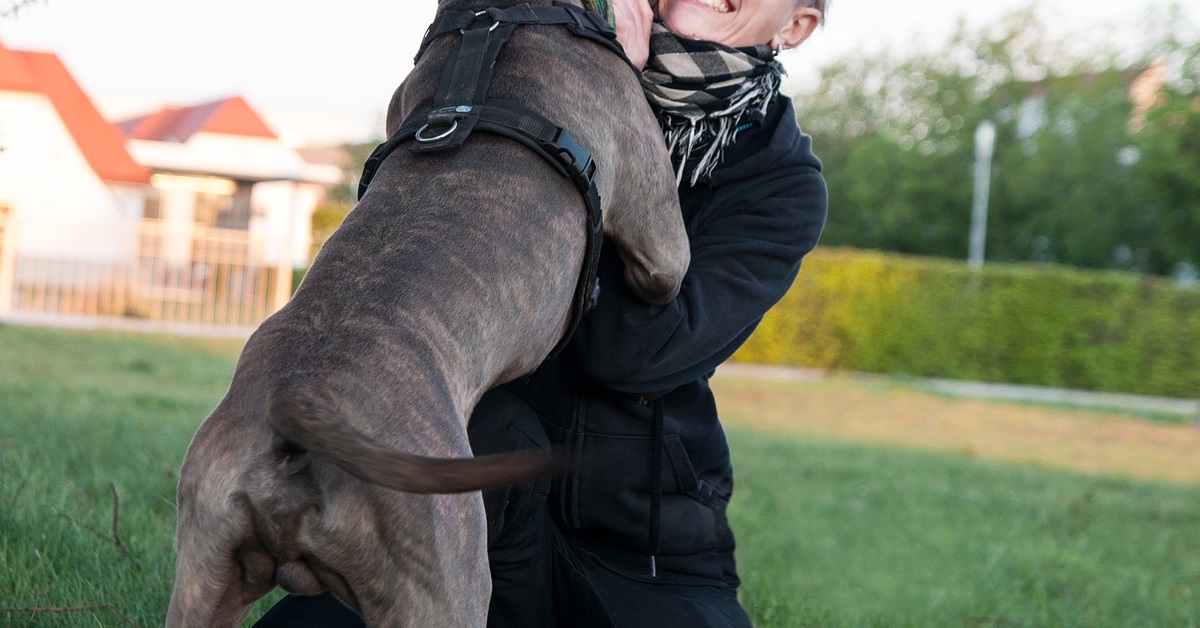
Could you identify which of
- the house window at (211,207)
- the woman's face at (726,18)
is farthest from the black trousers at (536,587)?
the house window at (211,207)

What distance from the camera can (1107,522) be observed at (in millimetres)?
7957

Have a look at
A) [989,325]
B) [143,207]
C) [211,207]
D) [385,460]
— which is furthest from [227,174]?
[385,460]

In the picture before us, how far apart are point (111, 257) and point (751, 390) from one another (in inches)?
381

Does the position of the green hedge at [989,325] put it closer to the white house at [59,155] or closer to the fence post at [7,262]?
the fence post at [7,262]

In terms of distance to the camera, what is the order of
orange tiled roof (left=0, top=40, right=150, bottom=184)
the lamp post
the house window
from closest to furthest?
orange tiled roof (left=0, top=40, right=150, bottom=184)
the house window
the lamp post

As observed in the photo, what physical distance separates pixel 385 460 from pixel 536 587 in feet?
3.98

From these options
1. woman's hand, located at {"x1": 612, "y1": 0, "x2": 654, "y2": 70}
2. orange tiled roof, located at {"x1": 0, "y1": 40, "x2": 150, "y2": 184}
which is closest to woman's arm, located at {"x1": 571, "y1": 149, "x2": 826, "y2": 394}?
woman's hand, located at {"x1": 612, "y1": 0, "x2": 654, "y2": 70}

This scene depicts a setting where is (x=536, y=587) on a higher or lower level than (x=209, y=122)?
lower

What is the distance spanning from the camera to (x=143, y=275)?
58.3ft

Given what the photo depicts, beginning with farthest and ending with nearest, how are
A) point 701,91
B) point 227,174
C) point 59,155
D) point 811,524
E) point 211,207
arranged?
point 211,207, point 59,155, point 227,174, point 811,524, point 701,91

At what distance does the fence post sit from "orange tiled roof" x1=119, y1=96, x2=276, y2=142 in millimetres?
16991

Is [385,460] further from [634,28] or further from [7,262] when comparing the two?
[7,262]

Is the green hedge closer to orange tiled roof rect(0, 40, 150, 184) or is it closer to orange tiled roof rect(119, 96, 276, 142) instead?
orange tiled roof rect(0, 40, 150, 184)

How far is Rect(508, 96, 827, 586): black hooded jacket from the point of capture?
2.47 metres
